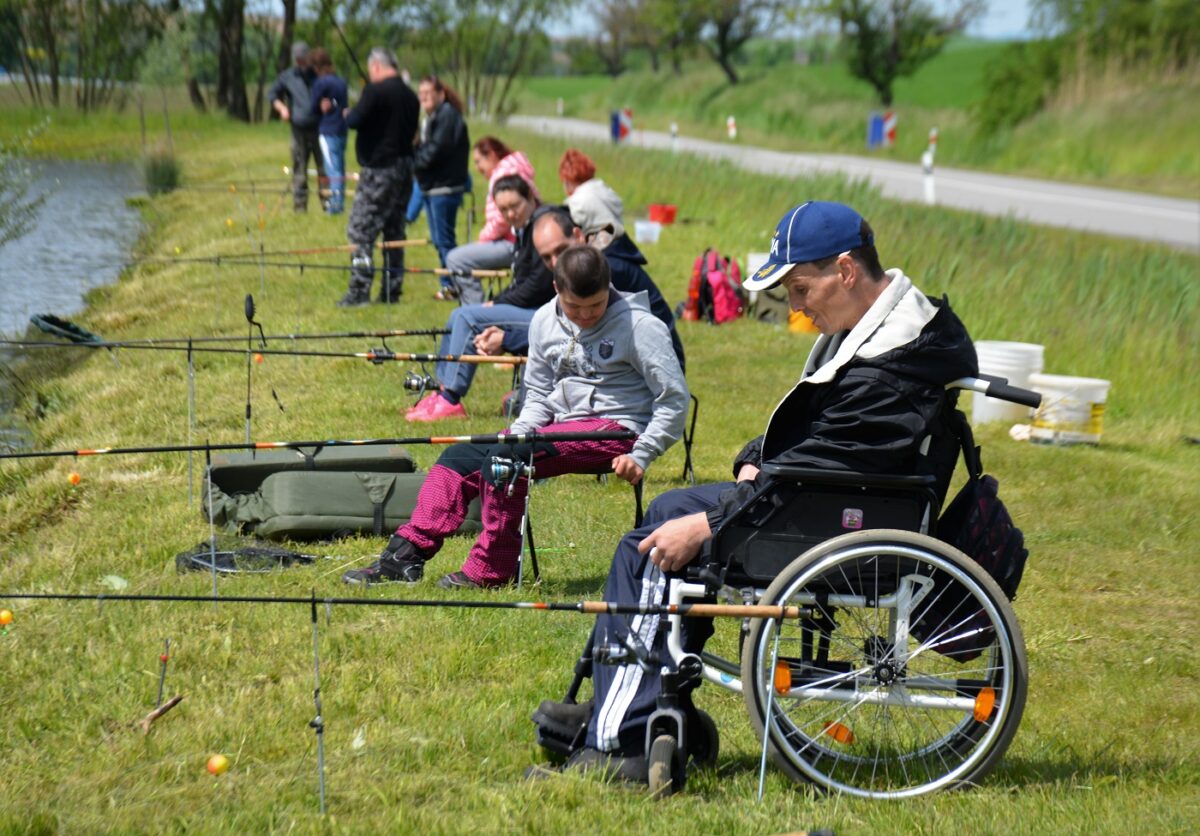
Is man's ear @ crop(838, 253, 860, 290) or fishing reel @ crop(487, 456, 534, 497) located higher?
man's ear @ crop(838, 253, 860, 290)

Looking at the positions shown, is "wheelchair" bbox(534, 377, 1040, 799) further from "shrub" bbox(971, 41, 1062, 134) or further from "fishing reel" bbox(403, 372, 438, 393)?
"shrub" bbox(971, 41, 1062, 134)

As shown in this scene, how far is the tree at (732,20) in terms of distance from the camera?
177ft

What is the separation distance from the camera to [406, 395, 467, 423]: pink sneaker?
7012mm

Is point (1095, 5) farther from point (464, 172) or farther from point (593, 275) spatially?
point (593, 275)

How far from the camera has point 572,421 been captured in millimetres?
4828

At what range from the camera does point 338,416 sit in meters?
7.20

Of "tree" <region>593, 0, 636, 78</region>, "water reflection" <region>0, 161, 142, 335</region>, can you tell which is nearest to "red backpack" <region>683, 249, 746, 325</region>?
"water reflection" <region>0, 161, 142, 335</region>

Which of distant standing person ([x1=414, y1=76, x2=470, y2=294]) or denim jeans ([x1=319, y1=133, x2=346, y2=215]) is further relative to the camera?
denim jeans ([x1=319, y1=133, x2=346, y2=215])

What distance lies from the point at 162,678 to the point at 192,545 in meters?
1.67

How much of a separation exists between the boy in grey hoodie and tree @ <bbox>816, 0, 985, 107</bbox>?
136 ft

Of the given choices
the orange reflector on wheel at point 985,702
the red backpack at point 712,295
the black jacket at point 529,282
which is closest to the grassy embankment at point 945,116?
the red backpack at point 712,295

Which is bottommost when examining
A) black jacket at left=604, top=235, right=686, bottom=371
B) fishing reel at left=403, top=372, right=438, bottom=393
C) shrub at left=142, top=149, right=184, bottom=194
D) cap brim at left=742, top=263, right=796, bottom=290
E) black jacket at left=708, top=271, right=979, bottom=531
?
shrub at left=142, top=149, right=184, bottom=194

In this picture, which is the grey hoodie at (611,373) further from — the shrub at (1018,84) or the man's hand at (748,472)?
the shrub at (1018,84)

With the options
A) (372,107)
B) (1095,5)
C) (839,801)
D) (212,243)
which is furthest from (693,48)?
(839,801)
